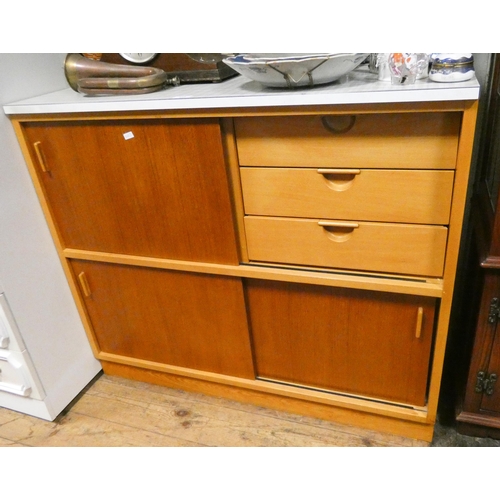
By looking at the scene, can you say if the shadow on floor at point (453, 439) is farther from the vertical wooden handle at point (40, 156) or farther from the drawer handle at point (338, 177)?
the vertical wooden handle at point (40, 156)

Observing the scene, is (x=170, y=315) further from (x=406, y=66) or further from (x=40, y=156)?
(x=406, y=66)

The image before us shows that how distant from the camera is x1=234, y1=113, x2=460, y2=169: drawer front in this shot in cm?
82

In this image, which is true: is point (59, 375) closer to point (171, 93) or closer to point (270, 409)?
point (270, 409)

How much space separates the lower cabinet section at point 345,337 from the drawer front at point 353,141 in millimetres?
305

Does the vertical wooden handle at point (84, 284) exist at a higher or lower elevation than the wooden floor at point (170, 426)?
higher

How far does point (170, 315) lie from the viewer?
1.25 metres

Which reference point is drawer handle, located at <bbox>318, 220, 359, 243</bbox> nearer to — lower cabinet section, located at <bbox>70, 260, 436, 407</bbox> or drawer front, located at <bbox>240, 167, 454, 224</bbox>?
drawer front, located at <bbox>240, 167, 454, 224</bbox>

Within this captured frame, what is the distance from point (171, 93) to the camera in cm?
100

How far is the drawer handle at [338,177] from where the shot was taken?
0.91 metres

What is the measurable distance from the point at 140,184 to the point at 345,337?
0.63 meters

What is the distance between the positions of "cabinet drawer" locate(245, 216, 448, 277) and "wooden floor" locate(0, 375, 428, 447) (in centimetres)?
50

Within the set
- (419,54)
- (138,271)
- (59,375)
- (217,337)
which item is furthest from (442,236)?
(59,375)

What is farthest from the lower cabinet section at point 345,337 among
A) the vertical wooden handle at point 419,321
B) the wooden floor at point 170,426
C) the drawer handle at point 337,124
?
the drawer handle at point 337,124

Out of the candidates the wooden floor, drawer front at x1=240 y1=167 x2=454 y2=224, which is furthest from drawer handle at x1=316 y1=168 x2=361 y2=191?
the wooden floor
